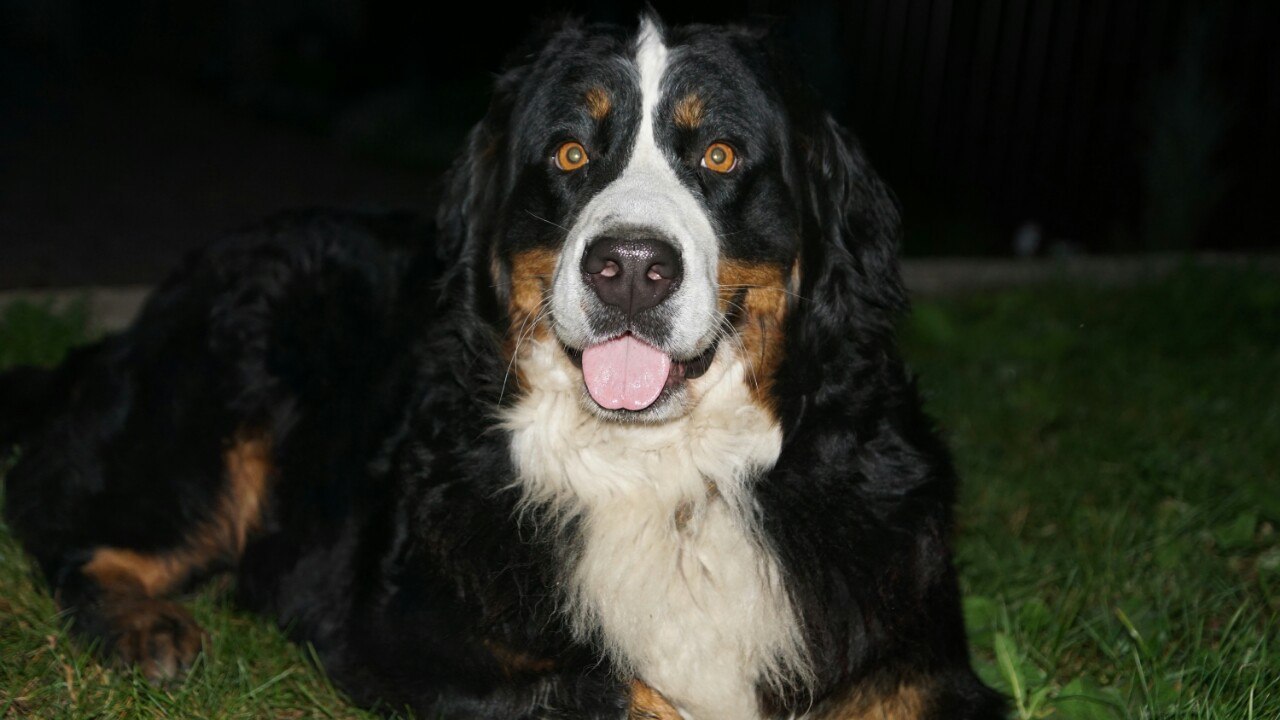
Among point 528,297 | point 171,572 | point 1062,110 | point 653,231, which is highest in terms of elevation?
point 653,231

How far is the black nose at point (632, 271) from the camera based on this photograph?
2391 mm

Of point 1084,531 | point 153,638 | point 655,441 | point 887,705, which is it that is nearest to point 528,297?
point 655,441

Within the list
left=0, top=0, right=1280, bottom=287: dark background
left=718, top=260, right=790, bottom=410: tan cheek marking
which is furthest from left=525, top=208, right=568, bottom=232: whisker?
left=0, top=0, right=1280, bottom=287: dark background

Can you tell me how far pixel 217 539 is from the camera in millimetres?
3432

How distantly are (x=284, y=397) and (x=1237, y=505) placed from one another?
9.48 ft

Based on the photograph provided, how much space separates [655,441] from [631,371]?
0.55 feet

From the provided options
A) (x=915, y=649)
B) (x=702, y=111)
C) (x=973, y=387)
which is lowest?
(x=973, y=387)

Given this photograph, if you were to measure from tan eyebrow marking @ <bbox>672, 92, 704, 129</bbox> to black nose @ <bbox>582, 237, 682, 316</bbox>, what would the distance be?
0.36 m

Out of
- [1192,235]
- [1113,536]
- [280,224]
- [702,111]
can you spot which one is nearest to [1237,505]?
[1113,536]

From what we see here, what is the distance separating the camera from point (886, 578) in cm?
259

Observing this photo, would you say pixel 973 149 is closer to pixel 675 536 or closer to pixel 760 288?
pixel 760 288

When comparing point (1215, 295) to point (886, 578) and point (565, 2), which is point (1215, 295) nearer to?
point (886, 578)

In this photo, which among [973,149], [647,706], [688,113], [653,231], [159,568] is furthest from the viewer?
[973,149]

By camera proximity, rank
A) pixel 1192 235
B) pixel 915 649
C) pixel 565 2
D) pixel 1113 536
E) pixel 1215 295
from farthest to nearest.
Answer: pixel 565 2 → pixel 1192 235 → pixel 1215 295 → pixel 1113 536 → pixel 915 649
